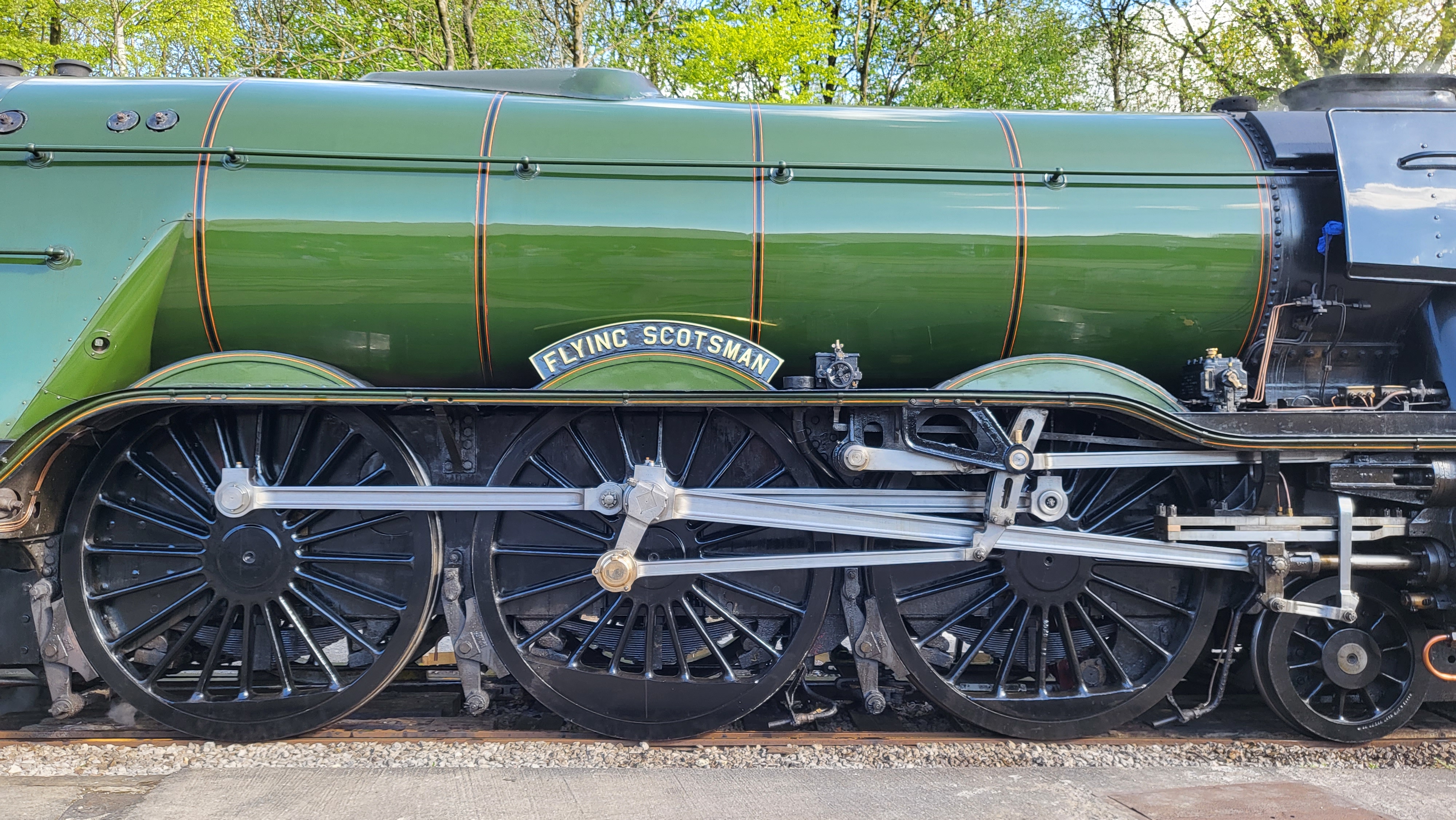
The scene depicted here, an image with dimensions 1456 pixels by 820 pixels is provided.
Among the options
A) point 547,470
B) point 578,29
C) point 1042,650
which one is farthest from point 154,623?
point 578,29

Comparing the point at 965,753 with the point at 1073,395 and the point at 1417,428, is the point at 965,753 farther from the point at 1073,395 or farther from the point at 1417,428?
the point at 1417,428

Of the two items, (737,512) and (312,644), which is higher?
(737,512)

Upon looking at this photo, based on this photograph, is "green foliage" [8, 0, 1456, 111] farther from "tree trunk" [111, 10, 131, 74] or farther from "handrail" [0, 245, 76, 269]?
"handrail" [0, 245, 76, 269]

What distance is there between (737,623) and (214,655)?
2.21 m

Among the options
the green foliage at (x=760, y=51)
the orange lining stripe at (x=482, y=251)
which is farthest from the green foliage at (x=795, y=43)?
the orange lining stripe at (x=482, y=251)

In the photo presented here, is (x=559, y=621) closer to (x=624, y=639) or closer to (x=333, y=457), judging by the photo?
(x=624, y=639)

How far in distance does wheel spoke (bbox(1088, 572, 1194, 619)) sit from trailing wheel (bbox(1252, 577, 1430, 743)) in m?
0.33

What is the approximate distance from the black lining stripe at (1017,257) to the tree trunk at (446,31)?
1336cm

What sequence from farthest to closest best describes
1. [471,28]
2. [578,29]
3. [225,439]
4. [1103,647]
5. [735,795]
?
[471,28]
[578,29]
[1103,647]
[225,439]
[735,795]

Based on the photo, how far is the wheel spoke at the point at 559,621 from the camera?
11.7 ft

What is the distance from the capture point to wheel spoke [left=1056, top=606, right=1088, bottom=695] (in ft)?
12.0

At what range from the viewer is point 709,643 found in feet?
11.7

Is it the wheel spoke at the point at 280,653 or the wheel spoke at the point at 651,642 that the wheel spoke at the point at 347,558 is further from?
the wheel spoke at the point at 651,642

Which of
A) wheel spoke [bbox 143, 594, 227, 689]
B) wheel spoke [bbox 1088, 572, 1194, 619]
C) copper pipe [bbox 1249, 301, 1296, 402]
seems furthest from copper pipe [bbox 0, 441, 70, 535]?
copper pipe [bbox 1249, 301, 1296, 402]
